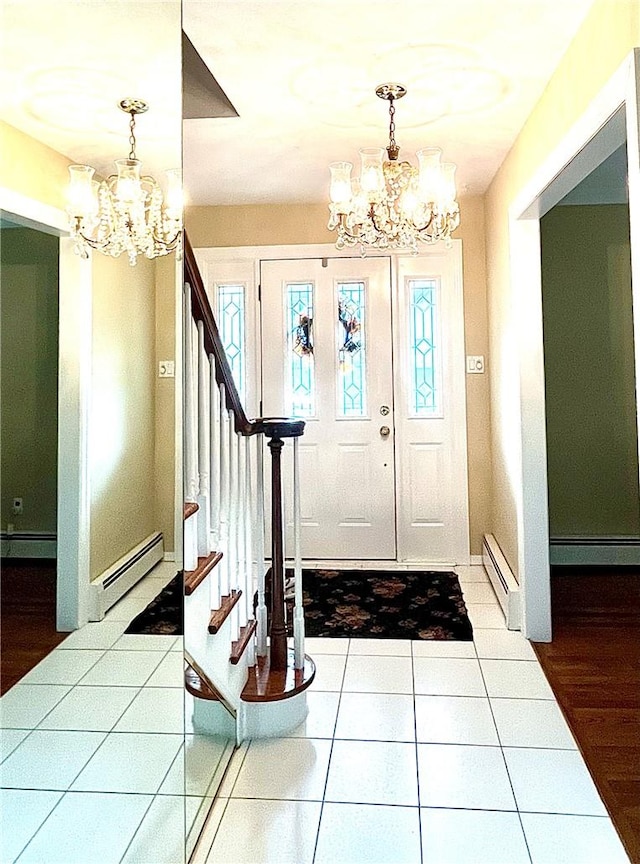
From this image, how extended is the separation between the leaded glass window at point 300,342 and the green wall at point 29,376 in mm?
3704

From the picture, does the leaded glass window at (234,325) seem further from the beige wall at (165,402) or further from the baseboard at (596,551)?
the beige wall at (165,402)

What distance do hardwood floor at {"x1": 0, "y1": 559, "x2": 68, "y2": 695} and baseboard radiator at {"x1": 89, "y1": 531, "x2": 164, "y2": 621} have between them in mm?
153

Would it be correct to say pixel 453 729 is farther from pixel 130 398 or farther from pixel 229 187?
pixel 229 187

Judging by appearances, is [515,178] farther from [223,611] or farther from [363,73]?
[223,611]

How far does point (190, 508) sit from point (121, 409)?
0.63 m

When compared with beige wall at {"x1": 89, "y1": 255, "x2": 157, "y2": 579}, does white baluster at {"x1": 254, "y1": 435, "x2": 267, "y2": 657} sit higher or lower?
lower

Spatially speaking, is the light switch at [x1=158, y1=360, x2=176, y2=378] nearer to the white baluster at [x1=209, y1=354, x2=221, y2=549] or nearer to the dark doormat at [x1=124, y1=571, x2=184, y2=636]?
the dark doormat at [x1=124, y1=571, x2=184, y2=636]

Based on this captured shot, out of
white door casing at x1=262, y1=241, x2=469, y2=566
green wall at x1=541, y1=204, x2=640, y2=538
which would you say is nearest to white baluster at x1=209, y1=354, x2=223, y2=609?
white door casing at x1=262, y1=241, x2=469, y2=566

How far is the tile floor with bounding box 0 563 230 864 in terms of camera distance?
961mm

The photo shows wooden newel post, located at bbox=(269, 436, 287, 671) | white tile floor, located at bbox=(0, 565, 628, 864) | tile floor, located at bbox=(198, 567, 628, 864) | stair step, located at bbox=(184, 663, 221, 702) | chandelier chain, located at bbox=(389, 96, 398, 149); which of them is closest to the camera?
white tile floor, located at bbox=(0, 565, 628, 864)

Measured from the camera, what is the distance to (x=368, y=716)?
8.41ft

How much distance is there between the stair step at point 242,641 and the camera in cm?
230

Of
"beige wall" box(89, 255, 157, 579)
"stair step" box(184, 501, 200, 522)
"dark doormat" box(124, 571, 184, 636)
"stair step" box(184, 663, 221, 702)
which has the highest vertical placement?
"beige wall" box(89, 255, 157, 579)

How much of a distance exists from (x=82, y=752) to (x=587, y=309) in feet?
14.1
